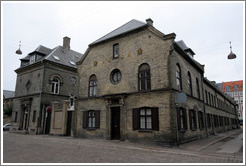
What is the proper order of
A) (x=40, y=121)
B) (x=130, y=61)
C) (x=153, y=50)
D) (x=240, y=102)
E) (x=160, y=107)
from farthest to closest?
1. (x=240, y=102)
2. (x=40, y=121)
3. (x=130, y=61)
4. (x=153, y=50)
5. (x=160, y=107)

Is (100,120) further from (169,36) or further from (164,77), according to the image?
(169,36)

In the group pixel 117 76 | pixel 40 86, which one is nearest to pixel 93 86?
pixel 117 76

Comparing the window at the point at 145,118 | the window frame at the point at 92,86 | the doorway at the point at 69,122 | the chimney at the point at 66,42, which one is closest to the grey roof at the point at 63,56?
the chimney at the point at 66,42

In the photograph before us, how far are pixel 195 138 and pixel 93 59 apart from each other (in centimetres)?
1216

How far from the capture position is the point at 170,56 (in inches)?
518

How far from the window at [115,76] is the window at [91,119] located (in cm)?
319

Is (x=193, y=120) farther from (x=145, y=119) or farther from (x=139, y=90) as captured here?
(x=139, y=90)

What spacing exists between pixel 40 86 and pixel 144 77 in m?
15.7

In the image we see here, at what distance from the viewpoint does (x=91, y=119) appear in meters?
16.7

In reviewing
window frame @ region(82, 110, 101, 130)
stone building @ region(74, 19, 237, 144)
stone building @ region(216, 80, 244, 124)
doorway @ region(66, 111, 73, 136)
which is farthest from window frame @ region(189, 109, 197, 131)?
stone building @ region(216, 80, 244, 124)

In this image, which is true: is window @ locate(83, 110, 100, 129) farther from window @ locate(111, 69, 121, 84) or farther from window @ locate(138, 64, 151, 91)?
window @ locate(138, 64, 151, 91)

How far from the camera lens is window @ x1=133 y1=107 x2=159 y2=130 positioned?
12.4 m

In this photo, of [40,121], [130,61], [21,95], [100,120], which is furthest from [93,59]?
[21,95]

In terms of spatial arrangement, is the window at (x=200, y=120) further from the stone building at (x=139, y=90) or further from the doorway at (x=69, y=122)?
the doorway at (x=69, y=122)
